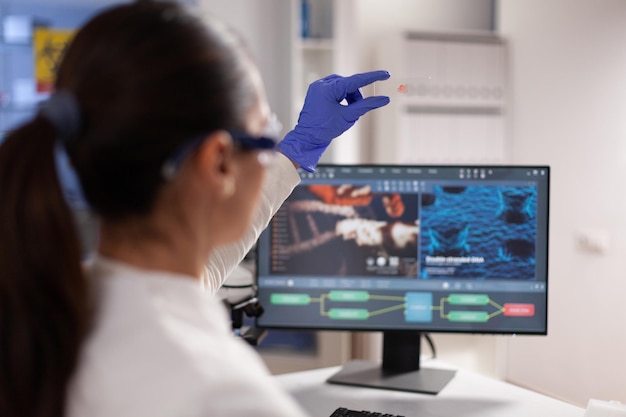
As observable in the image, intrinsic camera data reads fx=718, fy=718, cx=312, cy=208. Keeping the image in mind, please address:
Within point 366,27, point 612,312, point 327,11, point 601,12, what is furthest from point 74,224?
point 366,27

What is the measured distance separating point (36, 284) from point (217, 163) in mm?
206

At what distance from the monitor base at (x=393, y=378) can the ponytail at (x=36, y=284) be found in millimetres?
1033

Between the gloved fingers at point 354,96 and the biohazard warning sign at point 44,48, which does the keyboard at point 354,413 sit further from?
the biohazard warning sign at point 44,48

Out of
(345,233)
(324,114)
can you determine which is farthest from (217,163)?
(345,233)

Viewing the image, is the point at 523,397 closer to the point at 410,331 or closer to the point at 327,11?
the point at 410,331

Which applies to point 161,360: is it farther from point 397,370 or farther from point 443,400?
point 397,370

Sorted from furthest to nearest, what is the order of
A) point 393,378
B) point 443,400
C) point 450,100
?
1. point 450,100
2. point 393,378
3. point 443,400

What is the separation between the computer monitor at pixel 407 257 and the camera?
1649 mm

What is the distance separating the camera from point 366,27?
157 inches

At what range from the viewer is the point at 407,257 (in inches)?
66.2

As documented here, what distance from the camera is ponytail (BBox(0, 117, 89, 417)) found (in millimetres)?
671

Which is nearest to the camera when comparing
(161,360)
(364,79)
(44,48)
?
(161,360)

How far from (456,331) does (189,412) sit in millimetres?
1132

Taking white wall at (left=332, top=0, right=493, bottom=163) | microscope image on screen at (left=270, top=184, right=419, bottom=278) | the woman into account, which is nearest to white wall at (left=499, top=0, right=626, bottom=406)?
white wall at (left=332, top=0, right=493, bottom=163)
